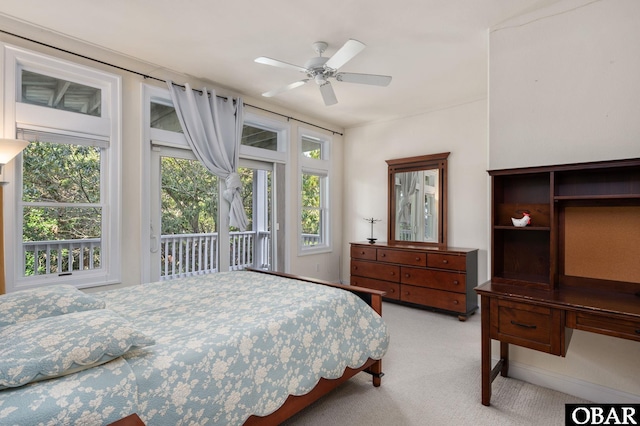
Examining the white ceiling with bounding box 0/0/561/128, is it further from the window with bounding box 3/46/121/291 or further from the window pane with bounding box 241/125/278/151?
the window pane with bounding box 241/125/278/151

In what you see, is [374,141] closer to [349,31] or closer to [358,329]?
[349,31]

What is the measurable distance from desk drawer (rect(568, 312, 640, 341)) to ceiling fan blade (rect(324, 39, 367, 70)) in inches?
85.4

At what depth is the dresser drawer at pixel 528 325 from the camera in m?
1.93

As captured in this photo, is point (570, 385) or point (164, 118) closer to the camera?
point (570, 385)

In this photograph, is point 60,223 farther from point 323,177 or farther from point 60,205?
point 323,177

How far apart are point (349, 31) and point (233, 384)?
8.99ft

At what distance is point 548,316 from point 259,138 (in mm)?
3879

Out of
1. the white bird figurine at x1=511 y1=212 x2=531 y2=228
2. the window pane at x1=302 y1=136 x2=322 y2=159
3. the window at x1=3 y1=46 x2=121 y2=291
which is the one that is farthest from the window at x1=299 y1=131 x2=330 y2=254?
the white bird figurine at x1=511 y1=212 x2=531 y2=228

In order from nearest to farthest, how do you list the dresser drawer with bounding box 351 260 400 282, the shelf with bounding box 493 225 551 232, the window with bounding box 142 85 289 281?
the shelf with bounding box 493 225 551 232 < the window with bounding box 142 85 289 281 < the dresser drawer with bounding box 351 260 400 282

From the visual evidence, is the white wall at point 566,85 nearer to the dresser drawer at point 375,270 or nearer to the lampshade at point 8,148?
the dresser drawer at point 375,270

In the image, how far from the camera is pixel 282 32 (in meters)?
2.81

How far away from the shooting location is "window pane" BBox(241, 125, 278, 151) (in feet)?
14.6

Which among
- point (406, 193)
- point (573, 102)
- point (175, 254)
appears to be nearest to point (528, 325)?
point (573, 102)

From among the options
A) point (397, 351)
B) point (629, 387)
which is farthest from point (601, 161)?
point (397, 351)
